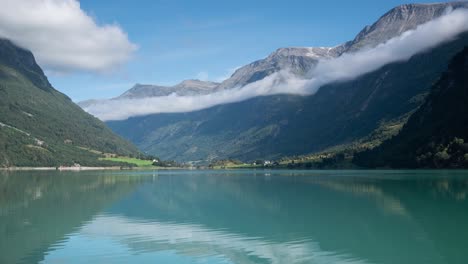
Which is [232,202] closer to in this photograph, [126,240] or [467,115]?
[126,240]

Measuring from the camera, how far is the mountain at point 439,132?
140 metres

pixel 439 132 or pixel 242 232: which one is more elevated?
pixel 439 132

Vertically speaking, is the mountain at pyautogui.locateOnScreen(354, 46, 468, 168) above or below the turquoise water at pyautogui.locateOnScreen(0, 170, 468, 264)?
above

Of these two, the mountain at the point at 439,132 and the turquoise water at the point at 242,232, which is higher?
the mountain at the point at 439,132

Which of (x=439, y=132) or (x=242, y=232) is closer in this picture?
(x=242, y=232)

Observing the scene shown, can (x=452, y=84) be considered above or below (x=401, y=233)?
above

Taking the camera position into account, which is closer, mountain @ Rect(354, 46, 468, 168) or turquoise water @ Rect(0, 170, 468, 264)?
turquoise water @ Rect(0, 170, 468, 264)

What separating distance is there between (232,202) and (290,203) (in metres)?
7.66

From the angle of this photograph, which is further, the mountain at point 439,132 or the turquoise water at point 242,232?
the mountain at point 439,132

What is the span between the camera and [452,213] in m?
41.5

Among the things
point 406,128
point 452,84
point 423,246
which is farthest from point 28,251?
point 406,128

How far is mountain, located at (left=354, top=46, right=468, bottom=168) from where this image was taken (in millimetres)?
140250

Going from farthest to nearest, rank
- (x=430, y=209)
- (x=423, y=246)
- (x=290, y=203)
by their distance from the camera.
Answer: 1. (x=290, y=203)
2. (x=430, y=209)
3. (x=423, y=246)

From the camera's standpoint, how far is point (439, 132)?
15400 centimetres
